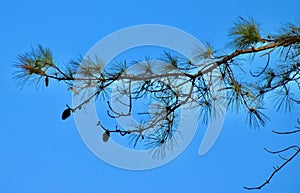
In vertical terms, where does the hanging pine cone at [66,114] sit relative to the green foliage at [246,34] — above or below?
below

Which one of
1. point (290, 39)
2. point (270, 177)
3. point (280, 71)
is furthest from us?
point (280, 71)

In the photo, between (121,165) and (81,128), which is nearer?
(81,128)

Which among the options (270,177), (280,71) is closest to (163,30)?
(280,71)

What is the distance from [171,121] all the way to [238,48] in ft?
1.20

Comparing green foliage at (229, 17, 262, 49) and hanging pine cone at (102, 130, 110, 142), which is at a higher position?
green foliage at (229, 17, 262, 49)

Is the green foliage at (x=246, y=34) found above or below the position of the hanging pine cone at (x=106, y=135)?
above

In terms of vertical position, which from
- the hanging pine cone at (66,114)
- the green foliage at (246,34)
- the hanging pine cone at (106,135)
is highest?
the green foliage at (246,34)

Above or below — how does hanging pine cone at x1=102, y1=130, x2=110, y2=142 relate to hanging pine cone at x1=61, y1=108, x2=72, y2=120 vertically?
below

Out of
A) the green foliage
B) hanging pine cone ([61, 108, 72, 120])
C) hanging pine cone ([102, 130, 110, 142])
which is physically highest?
the green foliage

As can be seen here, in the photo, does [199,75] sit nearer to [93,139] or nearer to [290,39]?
[290,39]

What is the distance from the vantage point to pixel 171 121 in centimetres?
146

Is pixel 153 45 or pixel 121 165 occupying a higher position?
pixel 153 45

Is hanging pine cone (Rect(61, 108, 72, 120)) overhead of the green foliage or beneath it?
beneath

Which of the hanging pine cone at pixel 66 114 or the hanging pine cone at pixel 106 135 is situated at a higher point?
the hanging pine cone at pixel 66 114
